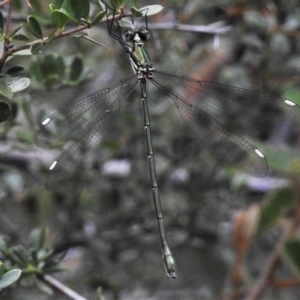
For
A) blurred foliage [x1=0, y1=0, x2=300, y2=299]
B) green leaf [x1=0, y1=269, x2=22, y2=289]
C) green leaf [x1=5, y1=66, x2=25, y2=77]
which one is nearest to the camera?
green leaf [x1=0, y1=269, x2=22, y2=289]


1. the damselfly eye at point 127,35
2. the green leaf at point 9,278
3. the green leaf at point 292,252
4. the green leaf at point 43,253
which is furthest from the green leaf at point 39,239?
the green leaf at point 292,252

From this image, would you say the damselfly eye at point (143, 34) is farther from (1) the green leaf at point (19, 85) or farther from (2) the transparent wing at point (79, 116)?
(1) the green leaf at point (19, 85)

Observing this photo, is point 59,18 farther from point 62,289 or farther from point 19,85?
point 62,289

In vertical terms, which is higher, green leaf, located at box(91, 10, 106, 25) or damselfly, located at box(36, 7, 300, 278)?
green leaf, located at box(91, 10, 106, 25)

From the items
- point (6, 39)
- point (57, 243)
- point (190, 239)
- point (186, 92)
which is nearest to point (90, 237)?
point (57, 243)

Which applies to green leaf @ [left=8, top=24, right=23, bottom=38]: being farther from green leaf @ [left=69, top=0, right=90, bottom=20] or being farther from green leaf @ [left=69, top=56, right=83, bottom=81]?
green leaf @ [left=69, top=56, right=83, bottom=81]

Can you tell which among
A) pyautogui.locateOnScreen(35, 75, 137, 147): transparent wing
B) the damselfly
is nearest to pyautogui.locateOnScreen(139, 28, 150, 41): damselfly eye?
the damselfly

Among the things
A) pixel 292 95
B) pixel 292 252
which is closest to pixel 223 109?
pixel 292 95
